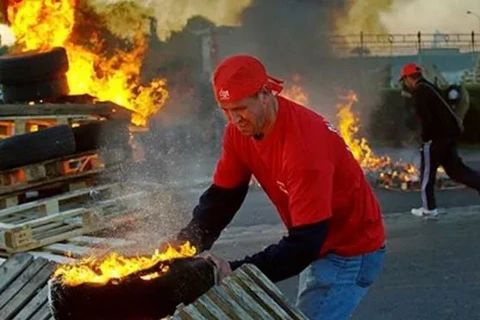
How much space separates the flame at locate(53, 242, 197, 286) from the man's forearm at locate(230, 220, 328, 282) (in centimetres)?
31

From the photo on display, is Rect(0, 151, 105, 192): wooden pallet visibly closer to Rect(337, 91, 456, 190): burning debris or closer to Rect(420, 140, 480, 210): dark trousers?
Rect(420, 140, 480, 210): dark trousers

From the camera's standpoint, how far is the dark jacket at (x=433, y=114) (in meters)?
8.62

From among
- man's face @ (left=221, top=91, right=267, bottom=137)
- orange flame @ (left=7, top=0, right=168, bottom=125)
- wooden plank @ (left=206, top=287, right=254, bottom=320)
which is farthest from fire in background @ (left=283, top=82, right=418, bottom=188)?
wooden plank @ (left=206, top=287, right=254, bottom=320)

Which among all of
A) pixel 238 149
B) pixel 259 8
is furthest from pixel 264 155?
pixel 259 8

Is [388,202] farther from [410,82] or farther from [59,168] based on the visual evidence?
[59,168]

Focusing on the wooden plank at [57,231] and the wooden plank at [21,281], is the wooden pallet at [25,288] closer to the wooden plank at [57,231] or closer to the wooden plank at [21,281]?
the wooden plank at [21,281]

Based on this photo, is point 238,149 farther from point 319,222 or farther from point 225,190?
point 319,222

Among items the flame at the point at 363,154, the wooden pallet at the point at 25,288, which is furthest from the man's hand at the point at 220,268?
the flame at the point at 363,154

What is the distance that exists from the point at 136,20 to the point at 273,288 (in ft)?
32.6

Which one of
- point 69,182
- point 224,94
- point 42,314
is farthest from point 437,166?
point 224,94

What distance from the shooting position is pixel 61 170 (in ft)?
22.6

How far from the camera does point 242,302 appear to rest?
2590 millimetres

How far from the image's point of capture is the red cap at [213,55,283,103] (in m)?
2.93

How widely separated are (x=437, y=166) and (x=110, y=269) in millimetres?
6569
